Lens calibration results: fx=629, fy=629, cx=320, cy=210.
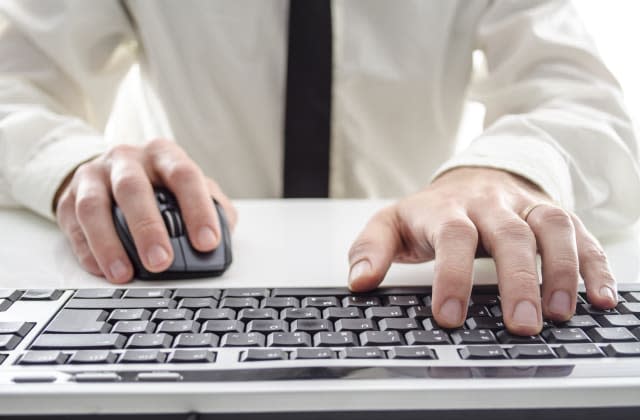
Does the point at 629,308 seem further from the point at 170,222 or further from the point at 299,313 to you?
the point at 170,222

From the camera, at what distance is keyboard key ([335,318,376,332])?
0.40 metres

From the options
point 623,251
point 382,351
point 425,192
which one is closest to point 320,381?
point 382,351

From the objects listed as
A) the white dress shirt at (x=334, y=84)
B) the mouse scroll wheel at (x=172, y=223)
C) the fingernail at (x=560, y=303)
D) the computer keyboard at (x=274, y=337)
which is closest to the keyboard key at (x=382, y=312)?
the computer keyboard at (x=274, y=337)

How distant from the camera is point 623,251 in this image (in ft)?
2.01

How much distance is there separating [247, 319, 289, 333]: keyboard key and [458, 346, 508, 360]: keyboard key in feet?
0.36

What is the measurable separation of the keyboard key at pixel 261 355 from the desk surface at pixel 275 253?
16cm

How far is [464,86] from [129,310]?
71 centimetres

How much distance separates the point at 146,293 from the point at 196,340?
10 cm

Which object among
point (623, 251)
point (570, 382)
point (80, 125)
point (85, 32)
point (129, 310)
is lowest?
point (570, 382)

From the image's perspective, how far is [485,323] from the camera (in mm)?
412

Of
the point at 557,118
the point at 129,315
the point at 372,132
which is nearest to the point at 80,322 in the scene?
the point at 129,315

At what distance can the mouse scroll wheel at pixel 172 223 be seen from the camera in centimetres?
55

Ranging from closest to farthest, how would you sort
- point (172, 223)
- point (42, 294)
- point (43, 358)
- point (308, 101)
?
point (43, 358)
point (42, 294)
point (172, 223)
point (308, 101)

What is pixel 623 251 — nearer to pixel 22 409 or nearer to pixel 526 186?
pixel 526 186
